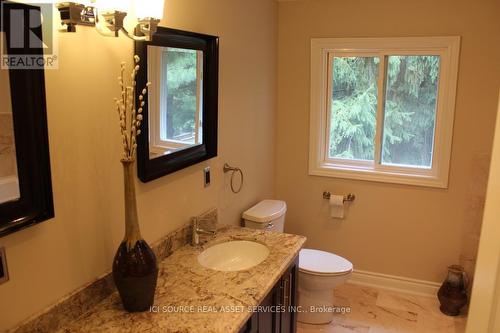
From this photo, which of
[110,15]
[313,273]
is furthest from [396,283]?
[110,15]

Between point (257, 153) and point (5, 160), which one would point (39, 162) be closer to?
point (5, 160)

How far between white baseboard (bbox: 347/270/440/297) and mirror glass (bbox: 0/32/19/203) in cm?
297

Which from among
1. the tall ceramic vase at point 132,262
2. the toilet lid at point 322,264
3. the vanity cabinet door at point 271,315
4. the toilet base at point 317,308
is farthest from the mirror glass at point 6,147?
the toilet base at point 317,308

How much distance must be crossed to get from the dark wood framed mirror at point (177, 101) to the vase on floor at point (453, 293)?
1985 millimetres

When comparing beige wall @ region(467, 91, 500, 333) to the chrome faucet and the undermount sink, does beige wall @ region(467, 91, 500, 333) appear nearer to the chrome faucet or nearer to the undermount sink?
the undermount sink

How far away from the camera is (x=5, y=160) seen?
4.32ft

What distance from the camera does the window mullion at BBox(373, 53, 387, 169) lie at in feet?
11.1

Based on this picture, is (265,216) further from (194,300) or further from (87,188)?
(87,188)

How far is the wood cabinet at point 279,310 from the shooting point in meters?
1.98

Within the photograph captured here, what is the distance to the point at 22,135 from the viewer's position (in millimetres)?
1359

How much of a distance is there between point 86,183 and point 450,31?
104 inches

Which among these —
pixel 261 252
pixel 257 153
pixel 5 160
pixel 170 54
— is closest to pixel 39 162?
pixel 5 160

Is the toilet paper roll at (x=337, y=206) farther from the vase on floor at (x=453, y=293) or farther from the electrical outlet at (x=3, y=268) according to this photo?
the electrical outlet at (x=3, y=268)

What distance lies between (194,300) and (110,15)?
44.5 inches
